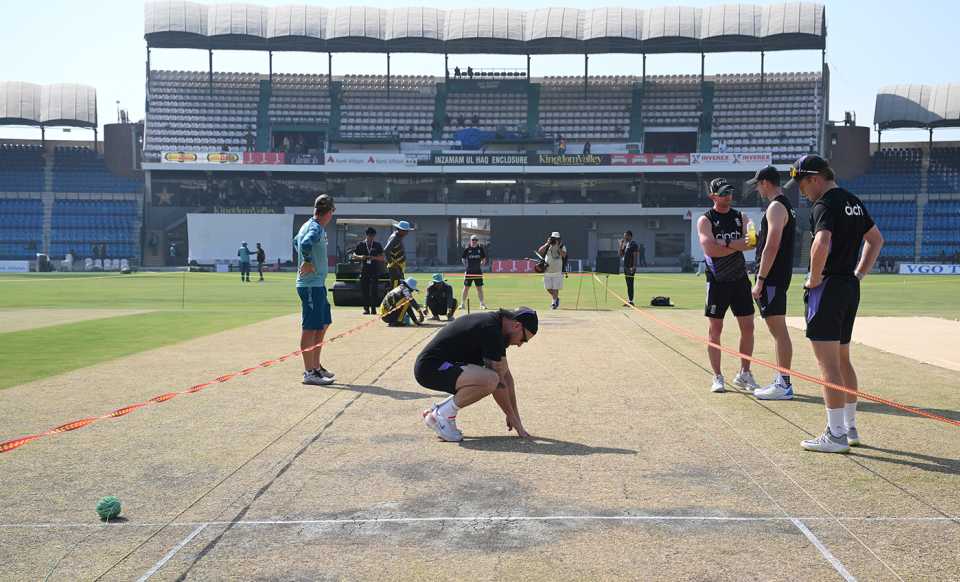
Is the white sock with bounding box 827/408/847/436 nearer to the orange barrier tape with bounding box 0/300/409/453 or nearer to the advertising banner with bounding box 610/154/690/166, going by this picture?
the orange barrier tape with bounding box 0/300/409/453

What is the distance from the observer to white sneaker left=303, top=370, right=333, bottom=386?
369 inches

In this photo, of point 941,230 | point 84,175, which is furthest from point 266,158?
point 941,230

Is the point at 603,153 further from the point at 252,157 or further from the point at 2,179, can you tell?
the point at 2,179

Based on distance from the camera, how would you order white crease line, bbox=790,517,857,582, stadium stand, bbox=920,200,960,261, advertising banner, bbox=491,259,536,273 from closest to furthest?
white crease line, bbox=790,517,857,582
advertising banner, bbox=491,259,536,273
stadium stand, bbox=920,200,960,261

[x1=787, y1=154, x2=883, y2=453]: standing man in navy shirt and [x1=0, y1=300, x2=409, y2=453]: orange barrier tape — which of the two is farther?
[x1=0, y1=300, x2=409, y2=453]: orange barrier tape

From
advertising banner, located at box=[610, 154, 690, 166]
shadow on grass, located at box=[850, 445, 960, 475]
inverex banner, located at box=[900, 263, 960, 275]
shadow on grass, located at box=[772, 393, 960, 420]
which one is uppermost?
advertising banner, located at box=[610, 154, 690, 166]

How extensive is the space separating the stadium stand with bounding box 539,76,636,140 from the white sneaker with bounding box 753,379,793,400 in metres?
52.5

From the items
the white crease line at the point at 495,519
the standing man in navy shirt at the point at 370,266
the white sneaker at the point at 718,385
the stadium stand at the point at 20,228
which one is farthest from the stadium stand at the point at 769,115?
the white crease line at the point at 495,519

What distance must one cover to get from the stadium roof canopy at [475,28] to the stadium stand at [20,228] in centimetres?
1414

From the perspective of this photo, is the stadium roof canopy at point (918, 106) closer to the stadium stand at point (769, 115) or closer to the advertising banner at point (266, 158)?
the stadium stand at point (769, 115)

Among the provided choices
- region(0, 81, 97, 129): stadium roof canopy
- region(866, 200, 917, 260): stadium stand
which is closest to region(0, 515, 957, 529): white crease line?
region(866, 200, 917, 260): stadium stand

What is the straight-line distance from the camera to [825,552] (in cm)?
420

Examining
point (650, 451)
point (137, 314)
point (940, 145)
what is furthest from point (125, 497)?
point (940, 145)

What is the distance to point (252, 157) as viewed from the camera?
183ft
